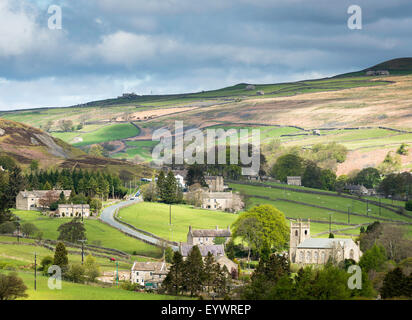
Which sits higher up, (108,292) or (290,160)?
(290,160)

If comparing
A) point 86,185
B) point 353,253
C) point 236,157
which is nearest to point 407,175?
point 236,157

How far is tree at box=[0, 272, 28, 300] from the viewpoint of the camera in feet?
203

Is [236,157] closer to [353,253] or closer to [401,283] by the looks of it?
[353,253]

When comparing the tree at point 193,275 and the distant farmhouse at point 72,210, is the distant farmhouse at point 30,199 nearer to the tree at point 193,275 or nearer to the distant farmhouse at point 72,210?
the distant farmhouse at point 72,210

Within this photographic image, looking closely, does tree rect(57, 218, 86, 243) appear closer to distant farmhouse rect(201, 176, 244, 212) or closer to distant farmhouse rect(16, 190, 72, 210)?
distant farmhouse rect(16, 190, 72, 210)

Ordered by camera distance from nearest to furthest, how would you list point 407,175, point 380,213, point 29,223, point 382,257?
1. point 382,257
2. point 29,223
3. point 380,213
4. point 407,175

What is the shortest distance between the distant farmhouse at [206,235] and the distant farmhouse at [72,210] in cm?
2654

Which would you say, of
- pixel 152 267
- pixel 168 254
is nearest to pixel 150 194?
pixel 168 254

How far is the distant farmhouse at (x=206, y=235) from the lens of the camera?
351 feet

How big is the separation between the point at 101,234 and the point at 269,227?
23.7 metres

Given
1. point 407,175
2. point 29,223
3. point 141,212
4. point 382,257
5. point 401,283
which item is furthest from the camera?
point 407,175

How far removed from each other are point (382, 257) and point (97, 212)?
2215 inches

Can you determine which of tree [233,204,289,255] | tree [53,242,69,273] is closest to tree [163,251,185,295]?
tree [53,242,69,273]
